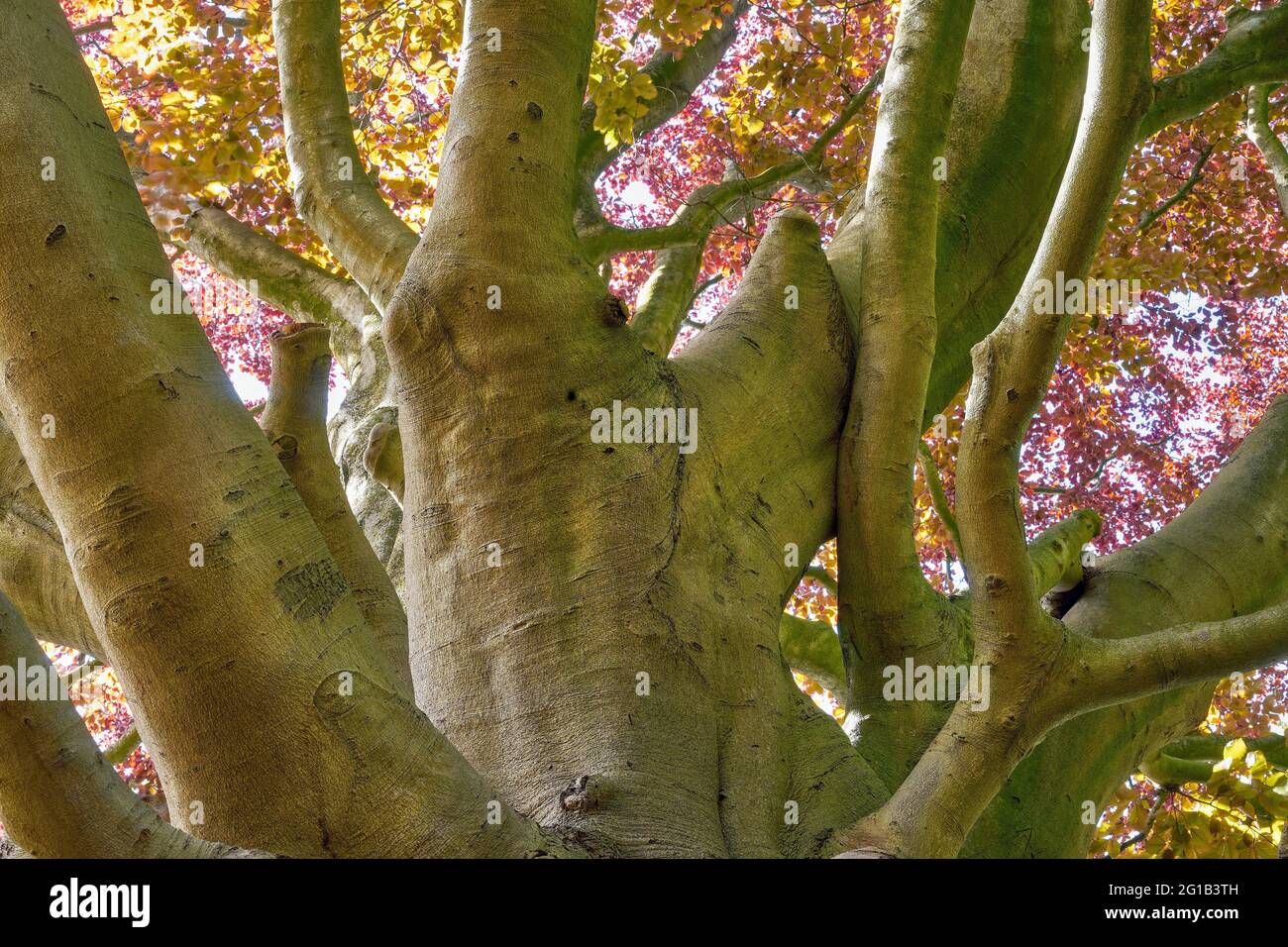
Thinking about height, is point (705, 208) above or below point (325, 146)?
above

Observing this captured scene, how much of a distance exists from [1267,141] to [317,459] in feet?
15.7

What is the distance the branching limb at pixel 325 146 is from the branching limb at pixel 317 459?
2.85ft

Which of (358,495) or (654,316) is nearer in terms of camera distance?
(358,495)

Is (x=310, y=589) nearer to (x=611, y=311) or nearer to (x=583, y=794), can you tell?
(x=583, y=794)

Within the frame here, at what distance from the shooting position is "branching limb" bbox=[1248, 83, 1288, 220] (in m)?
4.92

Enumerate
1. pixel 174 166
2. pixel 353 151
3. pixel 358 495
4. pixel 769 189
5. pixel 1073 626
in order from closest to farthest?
pixel 1073 626
pixel 353 151
pixel 358 495
pixel 174 166
pixel 769 189

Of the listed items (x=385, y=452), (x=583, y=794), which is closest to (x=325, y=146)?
(x=385, y=452)

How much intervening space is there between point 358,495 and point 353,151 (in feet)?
4.85

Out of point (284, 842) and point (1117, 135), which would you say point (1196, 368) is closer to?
point (1117, 135)

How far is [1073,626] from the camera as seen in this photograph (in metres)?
3.30

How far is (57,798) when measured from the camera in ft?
4.54

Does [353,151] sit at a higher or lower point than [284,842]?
higher

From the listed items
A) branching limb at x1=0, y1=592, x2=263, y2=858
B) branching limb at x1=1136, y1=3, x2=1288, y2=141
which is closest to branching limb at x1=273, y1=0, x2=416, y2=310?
branching limb at x1=0, y1=592, x2=263, y2=858

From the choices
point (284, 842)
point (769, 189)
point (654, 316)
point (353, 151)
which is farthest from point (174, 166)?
point (284, 842)
